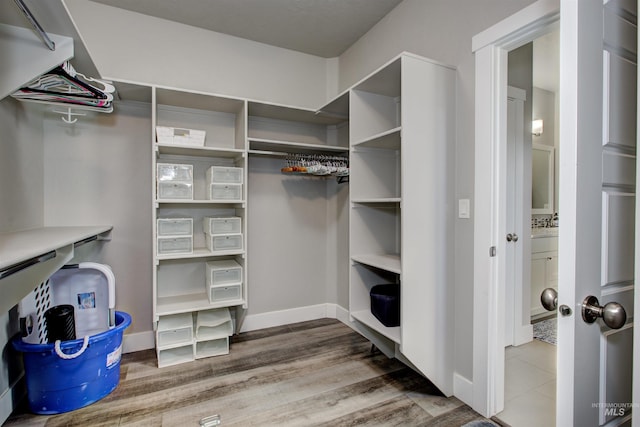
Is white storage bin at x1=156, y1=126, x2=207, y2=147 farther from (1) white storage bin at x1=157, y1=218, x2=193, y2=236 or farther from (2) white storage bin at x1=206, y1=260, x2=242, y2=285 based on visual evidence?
(2) white storage bin at x1=206, y1=260, x2=242, y2=285

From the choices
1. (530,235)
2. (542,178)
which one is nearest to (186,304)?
(530,235)

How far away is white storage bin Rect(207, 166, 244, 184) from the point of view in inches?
92.8

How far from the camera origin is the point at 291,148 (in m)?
2.87

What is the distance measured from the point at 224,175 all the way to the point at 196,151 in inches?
11.5

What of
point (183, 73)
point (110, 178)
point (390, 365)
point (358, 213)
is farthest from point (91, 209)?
point (390, 365)

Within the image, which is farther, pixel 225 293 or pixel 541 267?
pixel 541 267

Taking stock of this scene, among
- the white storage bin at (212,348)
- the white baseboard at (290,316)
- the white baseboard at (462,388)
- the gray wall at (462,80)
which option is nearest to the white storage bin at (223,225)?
the white storage bin at (212,348)

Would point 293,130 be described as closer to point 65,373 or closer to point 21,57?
point 21,57

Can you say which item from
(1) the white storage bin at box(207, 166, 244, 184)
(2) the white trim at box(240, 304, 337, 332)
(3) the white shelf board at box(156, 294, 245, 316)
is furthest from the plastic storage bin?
(1) the white storage bin at box(207, 166, 244, 184)

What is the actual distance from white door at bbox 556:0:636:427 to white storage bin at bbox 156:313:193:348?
2.24 meters

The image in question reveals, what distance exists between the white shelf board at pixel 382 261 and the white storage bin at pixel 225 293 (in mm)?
940

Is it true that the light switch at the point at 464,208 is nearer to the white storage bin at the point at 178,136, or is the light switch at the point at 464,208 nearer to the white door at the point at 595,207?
the white door at the point at 595,207

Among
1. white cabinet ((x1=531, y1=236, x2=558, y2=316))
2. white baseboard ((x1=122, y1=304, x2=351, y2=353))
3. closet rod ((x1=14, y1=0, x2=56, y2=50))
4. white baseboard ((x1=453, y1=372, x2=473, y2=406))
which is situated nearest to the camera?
closet rod ((x1=14, y1=0, x2=56, y2=50))

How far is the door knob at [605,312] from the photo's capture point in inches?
32.7
